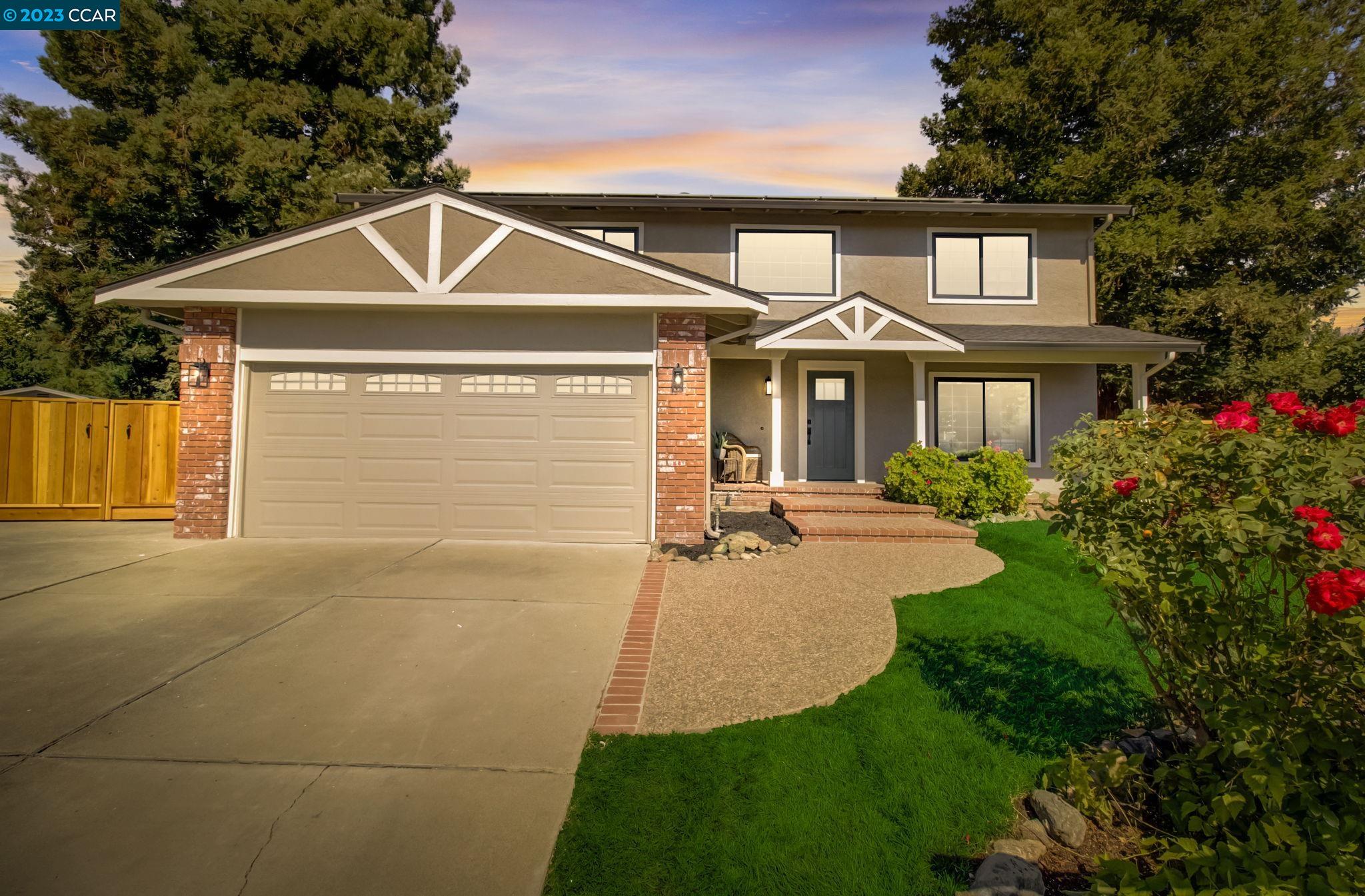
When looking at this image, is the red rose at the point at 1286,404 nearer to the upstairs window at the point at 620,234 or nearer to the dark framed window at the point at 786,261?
the dark framed window at the point at 786,261

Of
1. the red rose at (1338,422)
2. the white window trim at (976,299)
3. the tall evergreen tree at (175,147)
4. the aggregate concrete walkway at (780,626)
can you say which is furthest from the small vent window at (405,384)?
the tall evergreen tree at (175,147)

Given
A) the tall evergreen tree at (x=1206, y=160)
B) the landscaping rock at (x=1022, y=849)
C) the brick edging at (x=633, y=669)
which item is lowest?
the landscaping rock at (x=1022, y=849)

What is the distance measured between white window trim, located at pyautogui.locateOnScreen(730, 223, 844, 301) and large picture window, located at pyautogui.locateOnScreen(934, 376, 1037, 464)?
290 centimetres

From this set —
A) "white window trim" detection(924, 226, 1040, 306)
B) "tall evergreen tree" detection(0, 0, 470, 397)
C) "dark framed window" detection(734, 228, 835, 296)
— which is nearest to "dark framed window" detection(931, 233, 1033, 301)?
"white window trim" detection(924, 226, 1040, 306)

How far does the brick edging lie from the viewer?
4.02 m

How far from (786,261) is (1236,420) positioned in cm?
1180

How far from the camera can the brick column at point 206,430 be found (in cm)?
884

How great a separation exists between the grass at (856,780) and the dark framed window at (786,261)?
392 inches

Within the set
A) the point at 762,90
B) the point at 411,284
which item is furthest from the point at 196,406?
the point at 762,90

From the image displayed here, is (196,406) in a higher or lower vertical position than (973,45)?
lower

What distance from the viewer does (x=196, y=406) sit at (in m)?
8.84

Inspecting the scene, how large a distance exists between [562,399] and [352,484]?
2.97 meters

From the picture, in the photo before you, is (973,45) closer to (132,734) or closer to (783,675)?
(783,675)

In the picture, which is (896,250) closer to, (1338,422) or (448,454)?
(448,454)
